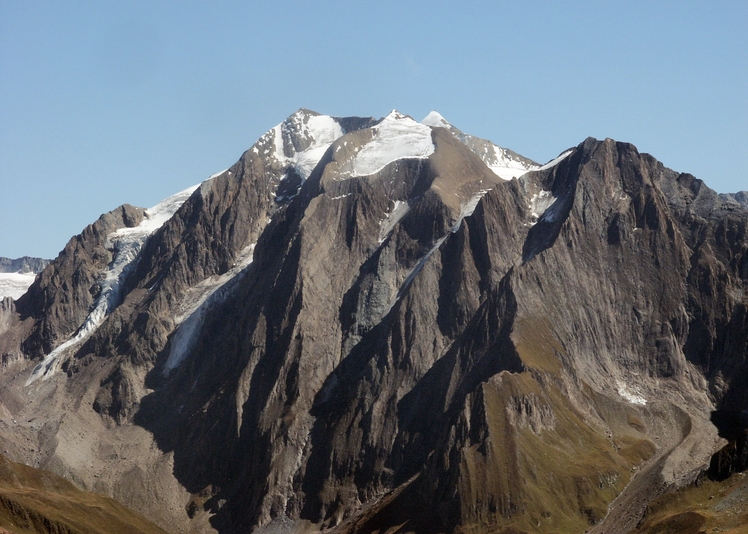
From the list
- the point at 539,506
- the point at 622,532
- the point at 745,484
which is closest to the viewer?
the point at 745,484

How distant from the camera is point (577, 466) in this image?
195250 mm

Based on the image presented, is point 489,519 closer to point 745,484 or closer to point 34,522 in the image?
point 745,484

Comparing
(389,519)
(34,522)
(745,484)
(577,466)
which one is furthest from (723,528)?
(34,522)

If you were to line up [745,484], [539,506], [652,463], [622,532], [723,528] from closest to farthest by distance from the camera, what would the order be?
[723,528] → [745,484] → [622,532] → [539,506] → [652,463]

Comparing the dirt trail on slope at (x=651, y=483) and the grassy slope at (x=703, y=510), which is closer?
the grassy slope at (x=703, y=510)

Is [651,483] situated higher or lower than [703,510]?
higher

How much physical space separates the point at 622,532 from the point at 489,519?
2522 cm

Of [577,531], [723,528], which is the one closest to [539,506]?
[577,531]

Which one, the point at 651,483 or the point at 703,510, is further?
the point at 651,483

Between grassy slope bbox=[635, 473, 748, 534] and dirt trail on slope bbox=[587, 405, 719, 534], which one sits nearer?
grassy slope bbox=[635, 473, 748, 534]

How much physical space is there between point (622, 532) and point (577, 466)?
25.5 metres

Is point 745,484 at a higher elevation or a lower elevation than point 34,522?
higher

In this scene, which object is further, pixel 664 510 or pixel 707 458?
pixel 707 458

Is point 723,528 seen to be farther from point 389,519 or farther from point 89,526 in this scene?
point 89,526
